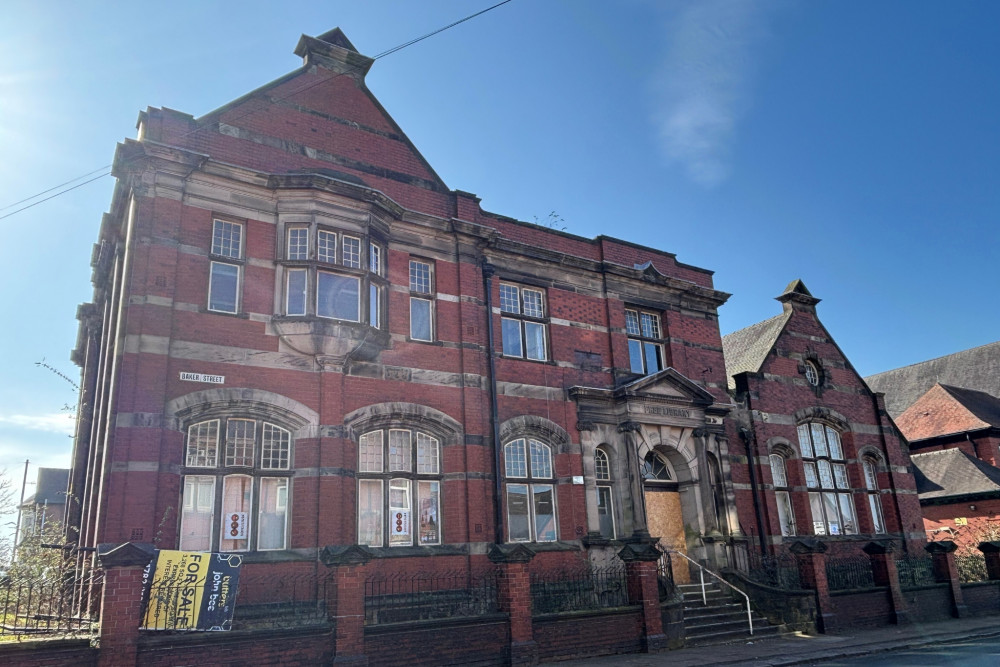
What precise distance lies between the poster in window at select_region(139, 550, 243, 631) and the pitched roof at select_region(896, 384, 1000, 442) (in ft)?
107

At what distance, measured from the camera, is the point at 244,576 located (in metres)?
12.2

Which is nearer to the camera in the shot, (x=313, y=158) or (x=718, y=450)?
(x=313, y=158)

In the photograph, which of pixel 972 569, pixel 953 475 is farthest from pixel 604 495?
pixel 953 475

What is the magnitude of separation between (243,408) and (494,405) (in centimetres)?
535

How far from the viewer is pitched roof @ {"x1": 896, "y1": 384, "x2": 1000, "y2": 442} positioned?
3247 cm

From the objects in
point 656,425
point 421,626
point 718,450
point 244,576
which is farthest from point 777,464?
point 244,576

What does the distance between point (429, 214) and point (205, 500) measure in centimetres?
769

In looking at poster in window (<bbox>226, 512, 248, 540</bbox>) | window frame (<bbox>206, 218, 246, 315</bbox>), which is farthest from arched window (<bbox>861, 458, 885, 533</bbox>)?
window frame (<bbox>206, 218, 246, 315</bbox>)

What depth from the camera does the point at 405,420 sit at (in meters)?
14.8

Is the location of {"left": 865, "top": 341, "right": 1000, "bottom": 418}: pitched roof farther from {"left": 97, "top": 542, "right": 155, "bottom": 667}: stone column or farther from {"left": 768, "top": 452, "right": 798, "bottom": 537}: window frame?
{"left": 97, "top": 542, "right": 155, "bottom": 667}: stone column

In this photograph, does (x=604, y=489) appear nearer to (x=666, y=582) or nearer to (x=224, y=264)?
(x=666, y=582)

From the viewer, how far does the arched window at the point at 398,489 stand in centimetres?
1416

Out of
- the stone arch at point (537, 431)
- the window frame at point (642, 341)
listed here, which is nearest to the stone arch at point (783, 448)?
the window frame at point (642, 341)

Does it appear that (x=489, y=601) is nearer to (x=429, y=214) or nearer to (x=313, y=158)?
(x=429, y=214)
